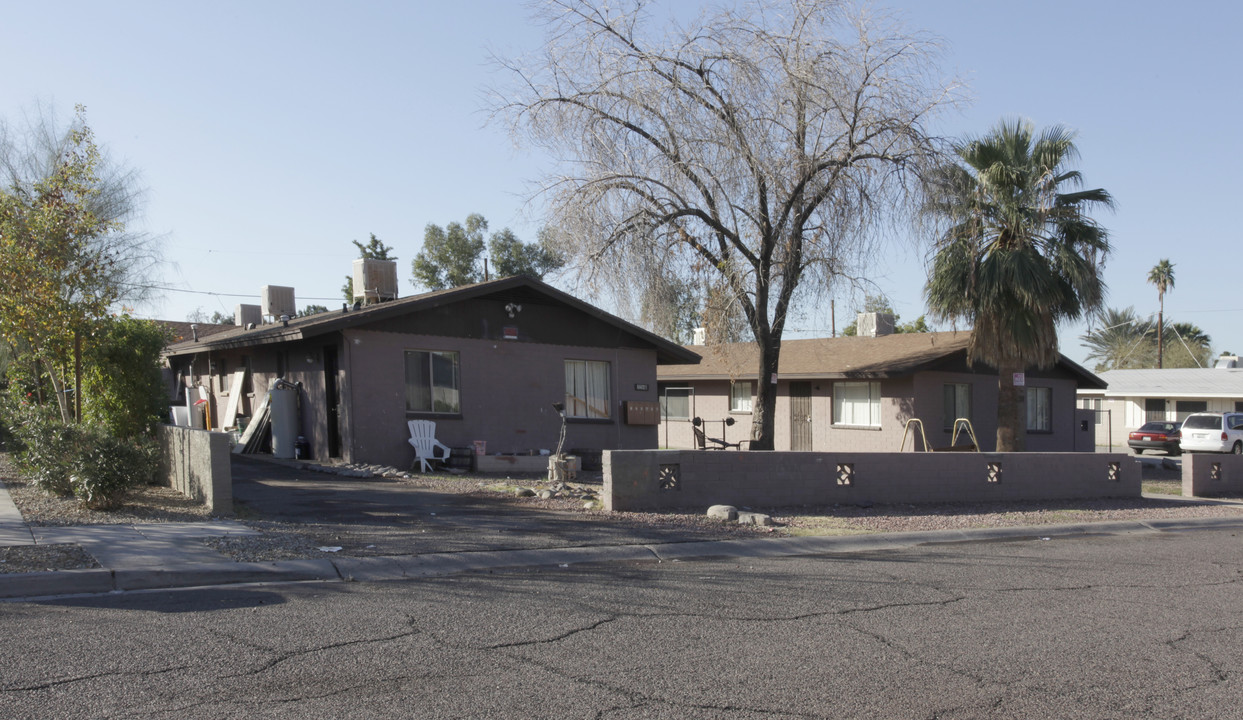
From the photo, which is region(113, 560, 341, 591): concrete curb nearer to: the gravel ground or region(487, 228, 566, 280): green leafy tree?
the gravel ground

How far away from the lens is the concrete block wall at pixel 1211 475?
59.8ft

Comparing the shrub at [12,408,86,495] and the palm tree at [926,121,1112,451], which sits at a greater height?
the palm tree at [926,121,1112,451]

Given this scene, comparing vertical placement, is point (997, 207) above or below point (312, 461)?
above

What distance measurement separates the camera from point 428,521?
1080cm

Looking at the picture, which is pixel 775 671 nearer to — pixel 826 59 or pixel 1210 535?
pixel 1210 535

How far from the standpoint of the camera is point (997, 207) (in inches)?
808

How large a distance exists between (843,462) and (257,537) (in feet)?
27.8

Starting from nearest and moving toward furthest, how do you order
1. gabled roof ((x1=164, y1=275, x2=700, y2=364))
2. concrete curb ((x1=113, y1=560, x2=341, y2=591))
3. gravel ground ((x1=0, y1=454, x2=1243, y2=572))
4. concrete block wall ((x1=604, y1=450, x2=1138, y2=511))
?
concrete curb ((x1=113, y1=560, x2=341, y2=591)), gravel ground ((x1=0, y1=454, x2=1243, y2=572)), concrete block wall ((x1=604, y1=450, x2=1138, y2=511)), gabled roof ((x1=164, y1=275, x2=700, y2=364))

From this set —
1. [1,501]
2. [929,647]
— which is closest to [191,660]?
[929,647]

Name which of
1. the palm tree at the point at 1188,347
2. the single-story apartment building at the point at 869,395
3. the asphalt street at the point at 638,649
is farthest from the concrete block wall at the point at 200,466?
the palm tree at the point at 1188,347

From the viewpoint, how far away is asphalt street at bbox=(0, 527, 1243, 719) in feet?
15.8

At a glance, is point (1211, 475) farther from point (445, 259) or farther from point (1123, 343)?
point (1123, 343)

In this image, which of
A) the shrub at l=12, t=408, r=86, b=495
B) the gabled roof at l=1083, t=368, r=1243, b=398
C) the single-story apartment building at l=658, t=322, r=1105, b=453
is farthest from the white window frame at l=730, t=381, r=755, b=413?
the gabled roof at l=1083, t=368, r=1243, b=398

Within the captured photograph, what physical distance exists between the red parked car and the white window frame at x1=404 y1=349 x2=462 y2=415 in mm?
27380
